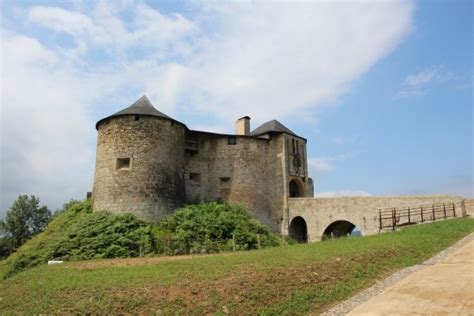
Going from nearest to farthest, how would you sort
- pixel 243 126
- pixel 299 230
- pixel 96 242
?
pixel 96 242
pixel 299 230
pixel 243 126

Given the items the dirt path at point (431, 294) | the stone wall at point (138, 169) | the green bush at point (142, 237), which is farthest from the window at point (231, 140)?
the dirt path at point (431, 294)

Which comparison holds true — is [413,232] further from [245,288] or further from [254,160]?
[254,160]

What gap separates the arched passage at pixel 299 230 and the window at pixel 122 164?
1302 centimetres

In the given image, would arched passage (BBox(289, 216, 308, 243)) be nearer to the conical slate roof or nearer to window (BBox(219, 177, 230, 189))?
window (BBox(219, 177, 230, 189))

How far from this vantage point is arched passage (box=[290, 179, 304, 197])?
1300 inches

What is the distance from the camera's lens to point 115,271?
13.1m

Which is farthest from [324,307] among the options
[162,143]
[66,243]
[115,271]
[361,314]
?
[162,143]

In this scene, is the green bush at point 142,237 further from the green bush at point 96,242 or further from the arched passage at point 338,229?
the arched passage at point 338,229

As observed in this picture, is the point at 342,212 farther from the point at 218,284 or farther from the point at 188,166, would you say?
the point at 218,284

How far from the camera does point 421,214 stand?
922 inches

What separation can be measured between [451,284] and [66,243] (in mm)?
16421

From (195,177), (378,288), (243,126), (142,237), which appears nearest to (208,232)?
(142,237)

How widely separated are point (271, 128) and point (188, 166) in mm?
7798

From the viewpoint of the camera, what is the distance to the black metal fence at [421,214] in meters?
23.7
